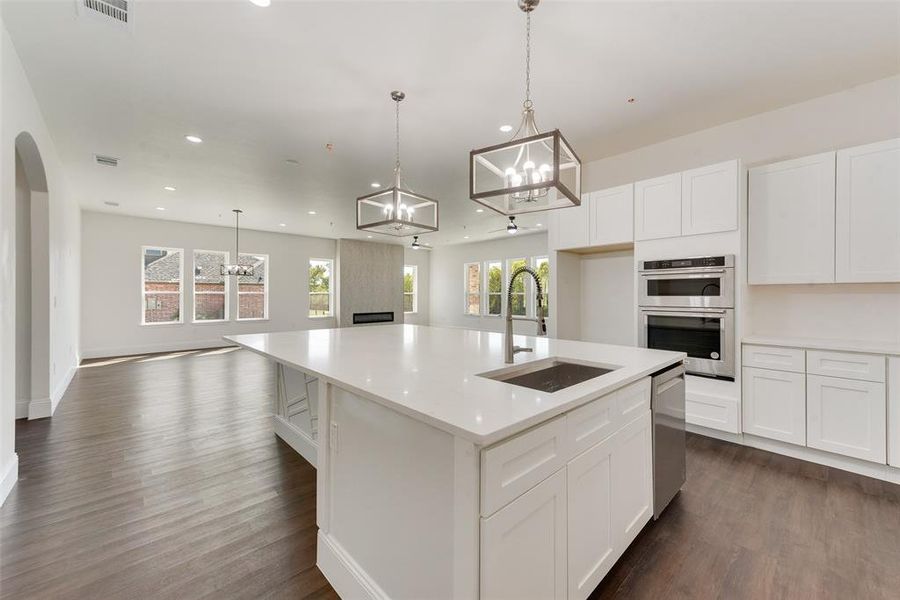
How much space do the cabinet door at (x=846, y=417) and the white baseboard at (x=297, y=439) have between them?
144 inches

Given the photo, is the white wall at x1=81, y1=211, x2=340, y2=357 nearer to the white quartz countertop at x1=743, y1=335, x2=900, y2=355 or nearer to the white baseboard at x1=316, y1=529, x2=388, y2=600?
the white baseboard at x1=316, y1=529, x2=388, y2=600

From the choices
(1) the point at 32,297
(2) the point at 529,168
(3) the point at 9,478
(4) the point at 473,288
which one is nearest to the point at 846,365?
(2) the point at 529,168

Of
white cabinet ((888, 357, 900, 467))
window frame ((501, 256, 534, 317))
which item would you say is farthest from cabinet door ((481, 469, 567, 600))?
window frame ((501, 256, 534, 317))

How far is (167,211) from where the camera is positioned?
22.8 ft

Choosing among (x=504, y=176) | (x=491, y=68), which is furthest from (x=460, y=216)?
(x=504, y=176)

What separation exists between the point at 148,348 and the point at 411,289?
6.90 meters

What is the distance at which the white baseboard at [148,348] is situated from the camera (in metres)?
7.10

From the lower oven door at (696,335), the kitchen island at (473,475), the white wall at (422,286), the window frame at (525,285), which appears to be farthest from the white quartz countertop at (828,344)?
the white wall at (422,286)

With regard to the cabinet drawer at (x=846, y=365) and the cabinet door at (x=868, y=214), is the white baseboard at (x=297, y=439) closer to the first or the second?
the cabinet drawer at (x=846, y=365)

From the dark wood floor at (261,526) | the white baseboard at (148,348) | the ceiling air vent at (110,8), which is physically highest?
the ceiling air vent at (110,8)

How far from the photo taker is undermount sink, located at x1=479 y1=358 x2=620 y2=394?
6.07 feet

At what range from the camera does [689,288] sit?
3.32 meters

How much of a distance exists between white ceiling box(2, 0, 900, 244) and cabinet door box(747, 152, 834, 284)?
0.62 m

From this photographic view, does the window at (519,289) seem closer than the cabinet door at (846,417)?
No
